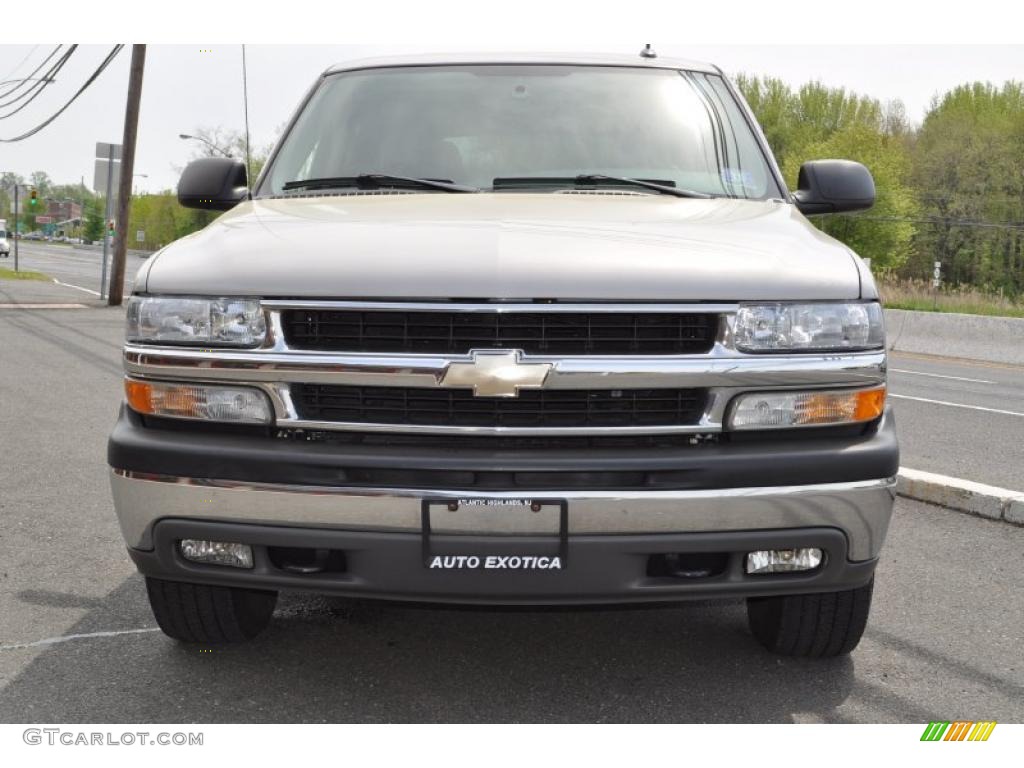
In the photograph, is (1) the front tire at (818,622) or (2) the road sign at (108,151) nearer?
(1) the front tire at (818,622)

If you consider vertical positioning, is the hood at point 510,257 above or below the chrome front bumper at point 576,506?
above

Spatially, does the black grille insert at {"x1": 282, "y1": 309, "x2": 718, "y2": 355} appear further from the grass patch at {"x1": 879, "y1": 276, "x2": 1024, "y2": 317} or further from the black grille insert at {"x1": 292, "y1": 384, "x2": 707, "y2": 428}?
the grass patch at {"x1": 879, "y1": 276, "x2": 1024, "y2": 317}

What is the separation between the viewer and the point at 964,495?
5738 mm

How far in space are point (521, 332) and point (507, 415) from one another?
8.5 inches

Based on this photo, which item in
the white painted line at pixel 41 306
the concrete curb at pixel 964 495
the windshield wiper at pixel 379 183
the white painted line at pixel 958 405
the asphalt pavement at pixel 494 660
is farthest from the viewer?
the white painted line at pixel 41 306

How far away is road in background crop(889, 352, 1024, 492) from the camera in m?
7.18

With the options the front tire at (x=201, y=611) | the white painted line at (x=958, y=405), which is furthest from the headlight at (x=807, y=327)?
the white painted line at (x=958, y=405)

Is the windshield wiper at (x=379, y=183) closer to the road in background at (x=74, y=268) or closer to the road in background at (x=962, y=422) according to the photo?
the road in background at (x=962, y=422)

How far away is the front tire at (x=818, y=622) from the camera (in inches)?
137

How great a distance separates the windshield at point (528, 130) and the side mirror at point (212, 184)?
0.20 metres

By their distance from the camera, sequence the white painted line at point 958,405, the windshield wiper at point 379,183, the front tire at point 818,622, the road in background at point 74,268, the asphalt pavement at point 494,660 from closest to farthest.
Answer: the asphalt pavement at point 494,660
the front tire at point 818,622
the windshield wiper at point 379,183
the white painted line at point 958,405
the road in background at point 74,268

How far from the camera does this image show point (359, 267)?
302cm

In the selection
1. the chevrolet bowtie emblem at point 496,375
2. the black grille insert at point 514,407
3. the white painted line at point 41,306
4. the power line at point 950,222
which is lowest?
the white painted line at point 41,306

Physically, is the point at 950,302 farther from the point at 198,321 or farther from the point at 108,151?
the point at 198,321
